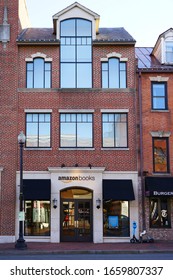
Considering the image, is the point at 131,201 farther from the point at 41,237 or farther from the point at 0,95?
the point at 0,95

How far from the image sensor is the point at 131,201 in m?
25.9

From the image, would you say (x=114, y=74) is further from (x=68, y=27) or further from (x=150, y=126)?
(x=68, y=27)

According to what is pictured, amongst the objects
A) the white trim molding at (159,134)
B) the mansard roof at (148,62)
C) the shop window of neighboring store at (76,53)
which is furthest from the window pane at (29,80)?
the white trim molding at (159,134)

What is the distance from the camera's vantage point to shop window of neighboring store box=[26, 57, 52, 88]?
27.0 metres

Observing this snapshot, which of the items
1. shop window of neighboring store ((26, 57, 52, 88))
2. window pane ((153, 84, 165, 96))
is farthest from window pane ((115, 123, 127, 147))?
shop window of neighboring store ((26, 57, 52, 88))

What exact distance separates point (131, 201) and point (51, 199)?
184 inches

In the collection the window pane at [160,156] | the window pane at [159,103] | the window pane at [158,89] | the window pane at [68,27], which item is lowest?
the window pane at [160,156]

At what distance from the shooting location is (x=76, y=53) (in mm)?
27297

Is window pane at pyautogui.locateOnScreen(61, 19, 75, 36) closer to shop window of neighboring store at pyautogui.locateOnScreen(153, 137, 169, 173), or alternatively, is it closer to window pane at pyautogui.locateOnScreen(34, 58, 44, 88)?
window pane at pyautogui.locateOnScreen(34, 58, 44, 88)

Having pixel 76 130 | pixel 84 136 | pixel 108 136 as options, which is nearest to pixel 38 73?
pixel 76 130

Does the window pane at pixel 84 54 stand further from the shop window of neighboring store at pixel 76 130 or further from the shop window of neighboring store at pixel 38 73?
the shop window of neighboring store at pixel 76 130

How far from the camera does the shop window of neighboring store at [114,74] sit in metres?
27.0

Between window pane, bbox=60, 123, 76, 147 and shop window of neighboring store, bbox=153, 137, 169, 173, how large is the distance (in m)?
4.90

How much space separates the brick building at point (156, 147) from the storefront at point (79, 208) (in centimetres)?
87
